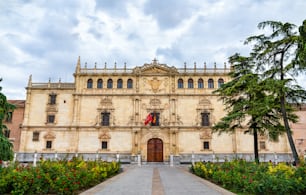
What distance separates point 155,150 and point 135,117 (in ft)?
18.3

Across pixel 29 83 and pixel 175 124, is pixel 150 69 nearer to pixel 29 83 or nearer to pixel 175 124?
pixel 175 124

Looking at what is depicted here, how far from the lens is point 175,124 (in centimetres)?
3641

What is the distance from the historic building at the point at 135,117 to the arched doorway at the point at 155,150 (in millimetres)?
125

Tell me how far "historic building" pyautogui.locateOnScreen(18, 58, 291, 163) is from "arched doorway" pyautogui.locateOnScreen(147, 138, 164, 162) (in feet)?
0.41

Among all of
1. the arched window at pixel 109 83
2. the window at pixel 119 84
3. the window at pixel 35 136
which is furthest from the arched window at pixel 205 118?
the window at pixel 35 136

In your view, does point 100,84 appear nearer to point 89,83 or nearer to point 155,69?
point 89,83

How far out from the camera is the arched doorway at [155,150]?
3594 cm

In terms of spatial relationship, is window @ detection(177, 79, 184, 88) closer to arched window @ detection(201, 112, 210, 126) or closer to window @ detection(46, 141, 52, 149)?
arched window @ detection(201, 112, 210, 126)

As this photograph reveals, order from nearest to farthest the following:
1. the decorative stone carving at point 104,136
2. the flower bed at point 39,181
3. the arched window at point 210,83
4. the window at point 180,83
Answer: the flower bed at point 39,181 → the decorative stone carving at point 104,136 → the arched window at point 210,83 → the window at point 180,83

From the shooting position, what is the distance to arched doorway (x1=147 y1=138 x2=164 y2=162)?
35.9m

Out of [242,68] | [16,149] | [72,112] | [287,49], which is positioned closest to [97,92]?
[72,112]

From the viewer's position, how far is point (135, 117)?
36.8m

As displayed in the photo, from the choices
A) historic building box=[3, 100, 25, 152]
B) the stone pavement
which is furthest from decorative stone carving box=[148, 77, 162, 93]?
the stone pavement

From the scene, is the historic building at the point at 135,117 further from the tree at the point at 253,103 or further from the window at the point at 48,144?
the tree at the point at 253,103
